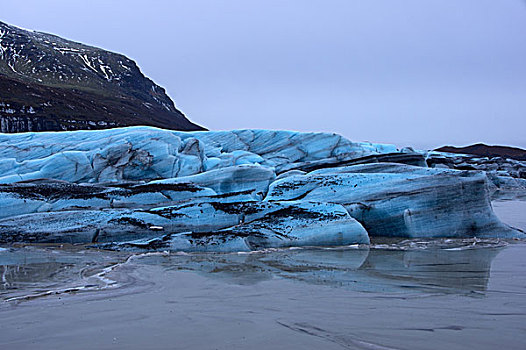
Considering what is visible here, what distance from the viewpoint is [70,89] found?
83812 millimetres

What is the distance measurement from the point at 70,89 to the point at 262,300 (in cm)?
8610

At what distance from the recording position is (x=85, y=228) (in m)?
9.75

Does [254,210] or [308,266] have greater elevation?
[254,210]

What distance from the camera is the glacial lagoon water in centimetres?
388

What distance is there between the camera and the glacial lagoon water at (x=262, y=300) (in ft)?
12.7

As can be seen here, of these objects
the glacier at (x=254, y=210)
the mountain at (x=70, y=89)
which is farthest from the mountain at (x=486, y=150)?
the glacier at (x=254, y=210)

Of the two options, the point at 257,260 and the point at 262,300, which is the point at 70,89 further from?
the point at 262,300

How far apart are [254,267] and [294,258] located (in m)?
1.02

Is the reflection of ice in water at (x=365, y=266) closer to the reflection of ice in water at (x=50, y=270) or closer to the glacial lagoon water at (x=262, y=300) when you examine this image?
the glacial lagoon water at (x=262, y=300)

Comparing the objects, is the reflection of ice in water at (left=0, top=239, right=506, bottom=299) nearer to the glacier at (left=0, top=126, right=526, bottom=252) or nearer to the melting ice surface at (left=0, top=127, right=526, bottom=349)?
the melting ice surface at (left=0, top=127, right=526, bottom=349)

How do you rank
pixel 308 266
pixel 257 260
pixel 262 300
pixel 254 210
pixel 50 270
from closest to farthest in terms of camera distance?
pixel 262 300 → pixel 50 270 → pixel 308 266 → pixel 257 260 → pixel 254 210

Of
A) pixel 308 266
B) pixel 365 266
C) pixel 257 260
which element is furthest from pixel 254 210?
pixel 365 266

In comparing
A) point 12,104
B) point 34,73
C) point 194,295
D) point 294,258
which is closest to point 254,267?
point 294,258

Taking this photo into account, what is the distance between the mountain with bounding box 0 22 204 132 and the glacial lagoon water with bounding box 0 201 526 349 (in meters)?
52.3
